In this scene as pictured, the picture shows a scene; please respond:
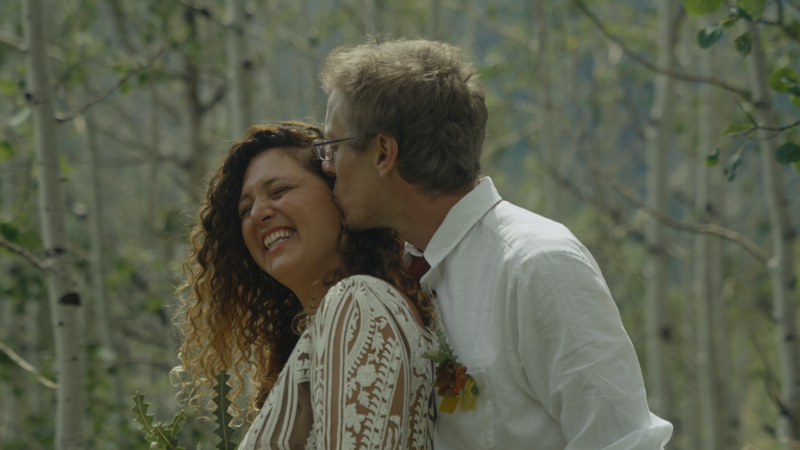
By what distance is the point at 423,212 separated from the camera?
2076 mm

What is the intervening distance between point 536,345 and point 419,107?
2.44 feet

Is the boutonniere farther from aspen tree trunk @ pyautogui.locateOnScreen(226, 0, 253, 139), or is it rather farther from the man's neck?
aspen tree trunk @ pyautogui.locateOnScreen(226, 0, 253, 139)

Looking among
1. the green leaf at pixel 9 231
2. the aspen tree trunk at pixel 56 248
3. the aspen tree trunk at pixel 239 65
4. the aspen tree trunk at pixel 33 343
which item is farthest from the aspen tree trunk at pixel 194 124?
the aspen tree trunk at pixel 56 248

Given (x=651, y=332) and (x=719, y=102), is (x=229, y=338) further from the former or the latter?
(x=719, y=102)

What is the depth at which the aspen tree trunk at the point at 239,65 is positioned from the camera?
12.2 ft

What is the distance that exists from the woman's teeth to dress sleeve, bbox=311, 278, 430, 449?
0.52m

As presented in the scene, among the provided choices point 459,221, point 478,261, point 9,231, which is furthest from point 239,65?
point 478,261

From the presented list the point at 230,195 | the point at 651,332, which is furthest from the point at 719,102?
the point at 230,195

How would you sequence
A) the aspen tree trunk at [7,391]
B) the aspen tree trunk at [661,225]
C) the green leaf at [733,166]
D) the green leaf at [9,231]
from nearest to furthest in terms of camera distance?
the green leaf at [733,166], the green leaf at [9,231], the aspen tree trunk at [661,225], the aspen tree trunk at [7,391]

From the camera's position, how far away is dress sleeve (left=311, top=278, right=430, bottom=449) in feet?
5.21

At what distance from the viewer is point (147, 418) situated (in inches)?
80.2

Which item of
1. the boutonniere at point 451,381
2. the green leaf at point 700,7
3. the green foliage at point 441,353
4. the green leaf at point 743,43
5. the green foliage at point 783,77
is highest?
the green leaf at point 700,7

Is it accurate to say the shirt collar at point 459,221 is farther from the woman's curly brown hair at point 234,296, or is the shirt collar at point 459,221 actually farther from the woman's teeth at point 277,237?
the woman's curly brown hair at point 234,296

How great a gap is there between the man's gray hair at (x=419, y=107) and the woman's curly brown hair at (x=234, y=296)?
449 millimetres
